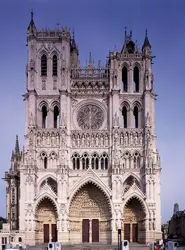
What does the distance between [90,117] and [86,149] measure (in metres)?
3.86

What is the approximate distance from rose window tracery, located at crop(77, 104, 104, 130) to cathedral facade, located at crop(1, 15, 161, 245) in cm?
11

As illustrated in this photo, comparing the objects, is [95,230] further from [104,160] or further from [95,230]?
[104,160]

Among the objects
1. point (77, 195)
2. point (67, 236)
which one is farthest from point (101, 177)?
point (67, 236)

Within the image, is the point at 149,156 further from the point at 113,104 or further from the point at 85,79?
the point at 85,79

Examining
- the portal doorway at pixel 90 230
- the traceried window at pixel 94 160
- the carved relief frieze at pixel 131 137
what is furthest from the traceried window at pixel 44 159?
the carved relief frieze at pixel 131 137

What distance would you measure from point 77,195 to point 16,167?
11221 mm

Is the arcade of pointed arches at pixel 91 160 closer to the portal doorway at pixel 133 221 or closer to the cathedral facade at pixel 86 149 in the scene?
the cathedral facade at pixel 86 149

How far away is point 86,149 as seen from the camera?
52.2 metres

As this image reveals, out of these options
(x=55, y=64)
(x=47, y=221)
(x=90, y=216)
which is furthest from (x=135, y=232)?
(x=55, y=64)

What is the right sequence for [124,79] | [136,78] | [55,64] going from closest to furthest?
[55,64] → [136,78] → [124,79]

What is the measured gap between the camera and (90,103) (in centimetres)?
5422

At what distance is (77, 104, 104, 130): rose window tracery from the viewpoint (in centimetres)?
5375

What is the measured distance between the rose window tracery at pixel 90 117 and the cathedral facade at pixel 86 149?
0.11 meters

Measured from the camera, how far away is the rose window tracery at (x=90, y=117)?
53.8m
